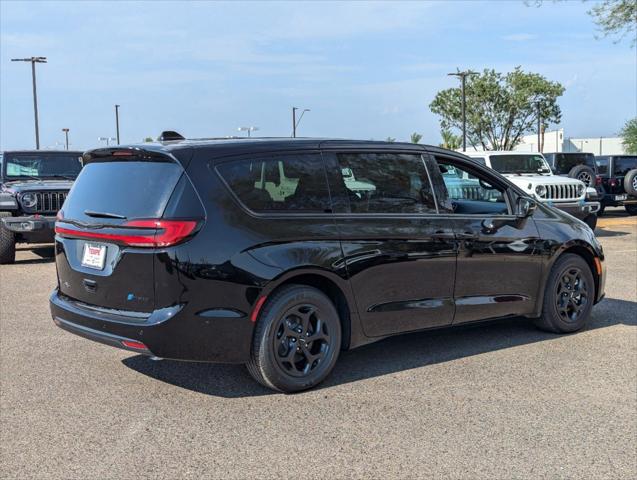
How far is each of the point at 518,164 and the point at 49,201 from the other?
9.91 meters

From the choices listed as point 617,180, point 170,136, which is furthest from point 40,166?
point 617,180

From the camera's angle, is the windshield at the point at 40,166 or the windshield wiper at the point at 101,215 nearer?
the windshield wiper at the point at 101,215

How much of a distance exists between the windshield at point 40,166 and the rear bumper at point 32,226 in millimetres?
1996

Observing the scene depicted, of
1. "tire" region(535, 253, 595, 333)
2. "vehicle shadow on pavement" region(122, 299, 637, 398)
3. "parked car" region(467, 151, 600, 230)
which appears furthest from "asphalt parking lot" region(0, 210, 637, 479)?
"parked car" region(467, 151, 600, 230)

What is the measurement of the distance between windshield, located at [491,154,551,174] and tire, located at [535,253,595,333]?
924 centimetres

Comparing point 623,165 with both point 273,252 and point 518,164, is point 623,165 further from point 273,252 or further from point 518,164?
point 273,252

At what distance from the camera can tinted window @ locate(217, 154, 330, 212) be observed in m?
4.51

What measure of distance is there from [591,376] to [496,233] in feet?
4.40

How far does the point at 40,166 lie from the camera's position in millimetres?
12234

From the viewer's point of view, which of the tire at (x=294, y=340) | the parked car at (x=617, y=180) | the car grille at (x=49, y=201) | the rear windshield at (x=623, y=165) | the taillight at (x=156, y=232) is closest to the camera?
the taillight at (x=156, y=232)

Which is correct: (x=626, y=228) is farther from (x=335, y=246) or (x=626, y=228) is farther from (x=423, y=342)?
(x=335, y=246)

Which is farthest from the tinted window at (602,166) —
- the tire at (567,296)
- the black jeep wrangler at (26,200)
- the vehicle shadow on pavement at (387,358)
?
the tire at (567,296)

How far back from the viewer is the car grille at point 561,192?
14422 mm

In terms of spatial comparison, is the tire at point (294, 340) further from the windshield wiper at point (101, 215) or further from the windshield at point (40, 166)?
the windshield at point (40, 166)
